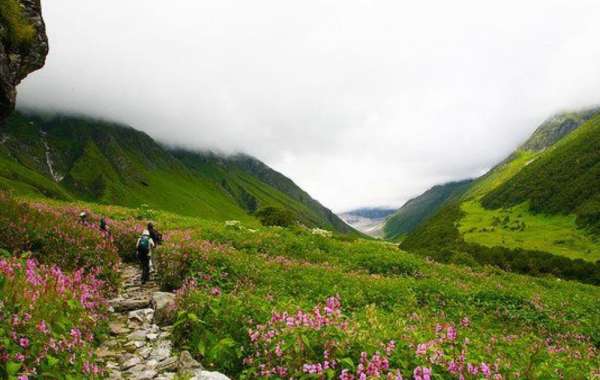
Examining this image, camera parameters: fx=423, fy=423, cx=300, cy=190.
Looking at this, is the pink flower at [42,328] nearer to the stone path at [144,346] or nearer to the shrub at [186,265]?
the stone path at [144,346]

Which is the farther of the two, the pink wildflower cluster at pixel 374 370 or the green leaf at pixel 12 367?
the pink wildflower cluster at pixel 374 370

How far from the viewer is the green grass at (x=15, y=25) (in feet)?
55.7

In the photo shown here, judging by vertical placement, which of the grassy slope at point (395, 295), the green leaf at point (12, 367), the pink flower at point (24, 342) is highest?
the pink flower at point (24, 342)

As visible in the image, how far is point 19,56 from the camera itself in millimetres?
17547

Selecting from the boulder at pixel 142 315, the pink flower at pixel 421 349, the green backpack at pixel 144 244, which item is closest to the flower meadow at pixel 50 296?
the boulder at pixel 142 315

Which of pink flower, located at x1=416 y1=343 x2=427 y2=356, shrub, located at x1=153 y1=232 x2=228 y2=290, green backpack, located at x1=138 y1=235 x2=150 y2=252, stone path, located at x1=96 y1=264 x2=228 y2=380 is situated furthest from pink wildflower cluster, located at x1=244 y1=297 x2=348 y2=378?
green backpack, located at x1=138 y1=235 x2=150 y2=252

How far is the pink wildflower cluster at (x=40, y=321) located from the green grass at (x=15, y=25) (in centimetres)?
1192

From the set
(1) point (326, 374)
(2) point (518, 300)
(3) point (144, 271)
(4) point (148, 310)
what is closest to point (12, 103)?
(3) point (144, 271)

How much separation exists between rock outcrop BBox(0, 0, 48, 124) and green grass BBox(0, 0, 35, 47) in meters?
0.08

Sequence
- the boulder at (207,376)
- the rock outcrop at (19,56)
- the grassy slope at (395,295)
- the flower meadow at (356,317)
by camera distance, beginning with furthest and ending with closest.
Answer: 1. the rock outcrop at (19,56)
2. the grassy slope at (395,295)
3. the boulder at (207,376)
4. the flower meadow at (356,317)

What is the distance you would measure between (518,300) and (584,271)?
108127mm

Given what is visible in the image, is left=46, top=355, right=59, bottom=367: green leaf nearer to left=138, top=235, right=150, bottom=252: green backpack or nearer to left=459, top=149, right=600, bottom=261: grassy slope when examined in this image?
left=138, top=235, right=150, bottom=252: green backpack

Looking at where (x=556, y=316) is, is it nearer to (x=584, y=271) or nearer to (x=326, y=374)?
(x=326, y=374)

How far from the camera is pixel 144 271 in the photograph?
54.5ft
